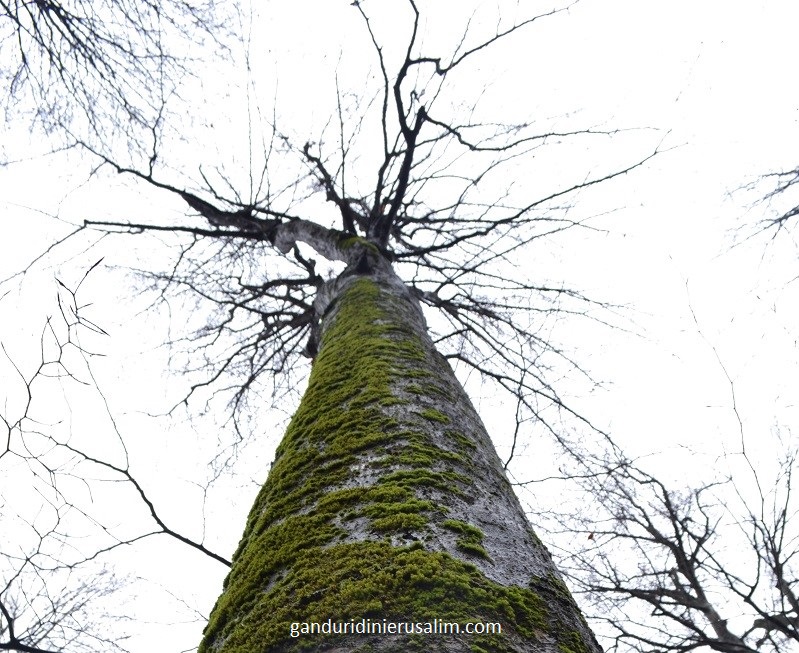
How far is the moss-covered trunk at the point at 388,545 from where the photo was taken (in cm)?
86

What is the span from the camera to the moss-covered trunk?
86 cm

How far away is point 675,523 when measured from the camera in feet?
14.3

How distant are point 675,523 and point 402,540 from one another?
13.9ft

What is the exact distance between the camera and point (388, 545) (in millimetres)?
1021

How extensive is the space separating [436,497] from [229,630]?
51 centimetres

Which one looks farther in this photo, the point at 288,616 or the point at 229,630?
the point at 229,630

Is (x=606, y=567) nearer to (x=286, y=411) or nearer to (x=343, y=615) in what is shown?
(x=286, y=411)

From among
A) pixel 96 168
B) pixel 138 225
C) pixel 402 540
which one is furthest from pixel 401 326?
pixel 96 168

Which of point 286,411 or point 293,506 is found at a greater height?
point 286,411

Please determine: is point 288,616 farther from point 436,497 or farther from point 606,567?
point 606,567

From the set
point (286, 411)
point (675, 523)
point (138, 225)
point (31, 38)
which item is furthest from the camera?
point (286, 411)

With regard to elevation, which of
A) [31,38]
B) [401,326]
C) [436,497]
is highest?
[31,38]

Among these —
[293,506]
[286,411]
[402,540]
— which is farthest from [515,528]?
[286,411]

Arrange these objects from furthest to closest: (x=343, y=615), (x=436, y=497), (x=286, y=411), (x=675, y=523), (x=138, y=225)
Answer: (x=286, y=411)
(x=675, y=523)
(x=138, y=225)
(x=436, y=497)
(x=343, y=615)
